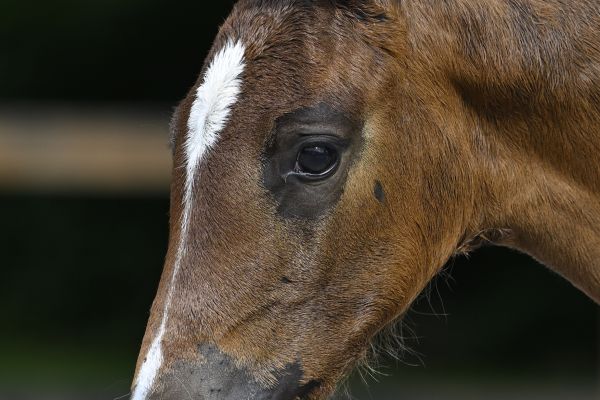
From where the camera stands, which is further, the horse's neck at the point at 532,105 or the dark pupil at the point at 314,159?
the horse's neck at the point at 532,105

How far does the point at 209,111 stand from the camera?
9.36ft

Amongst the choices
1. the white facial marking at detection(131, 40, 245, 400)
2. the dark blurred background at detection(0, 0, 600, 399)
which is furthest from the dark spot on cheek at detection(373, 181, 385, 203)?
the dark blurred background at detection(0, 0, 600, 399)

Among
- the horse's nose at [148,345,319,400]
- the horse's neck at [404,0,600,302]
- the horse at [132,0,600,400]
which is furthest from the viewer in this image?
the horse's neck at [404,0,600,302]

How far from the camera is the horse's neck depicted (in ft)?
9.66

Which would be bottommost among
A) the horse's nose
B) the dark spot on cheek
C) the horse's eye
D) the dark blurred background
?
the dark blurred background

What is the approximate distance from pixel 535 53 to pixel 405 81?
0.39 meters

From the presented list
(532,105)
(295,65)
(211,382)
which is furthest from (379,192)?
(211,382)

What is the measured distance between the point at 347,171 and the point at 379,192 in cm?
11

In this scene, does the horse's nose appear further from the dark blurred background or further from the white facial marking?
the dark blurred background

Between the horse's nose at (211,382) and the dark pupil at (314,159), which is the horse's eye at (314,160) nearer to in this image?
the dark pupil at (314,159)

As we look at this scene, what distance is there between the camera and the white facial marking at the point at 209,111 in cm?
282

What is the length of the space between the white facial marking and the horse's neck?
0.49 metres

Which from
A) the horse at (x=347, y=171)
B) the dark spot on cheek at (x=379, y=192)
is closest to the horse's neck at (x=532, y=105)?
the horse at (x=347, y=171)

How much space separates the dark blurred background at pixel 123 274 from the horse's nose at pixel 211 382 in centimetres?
422
